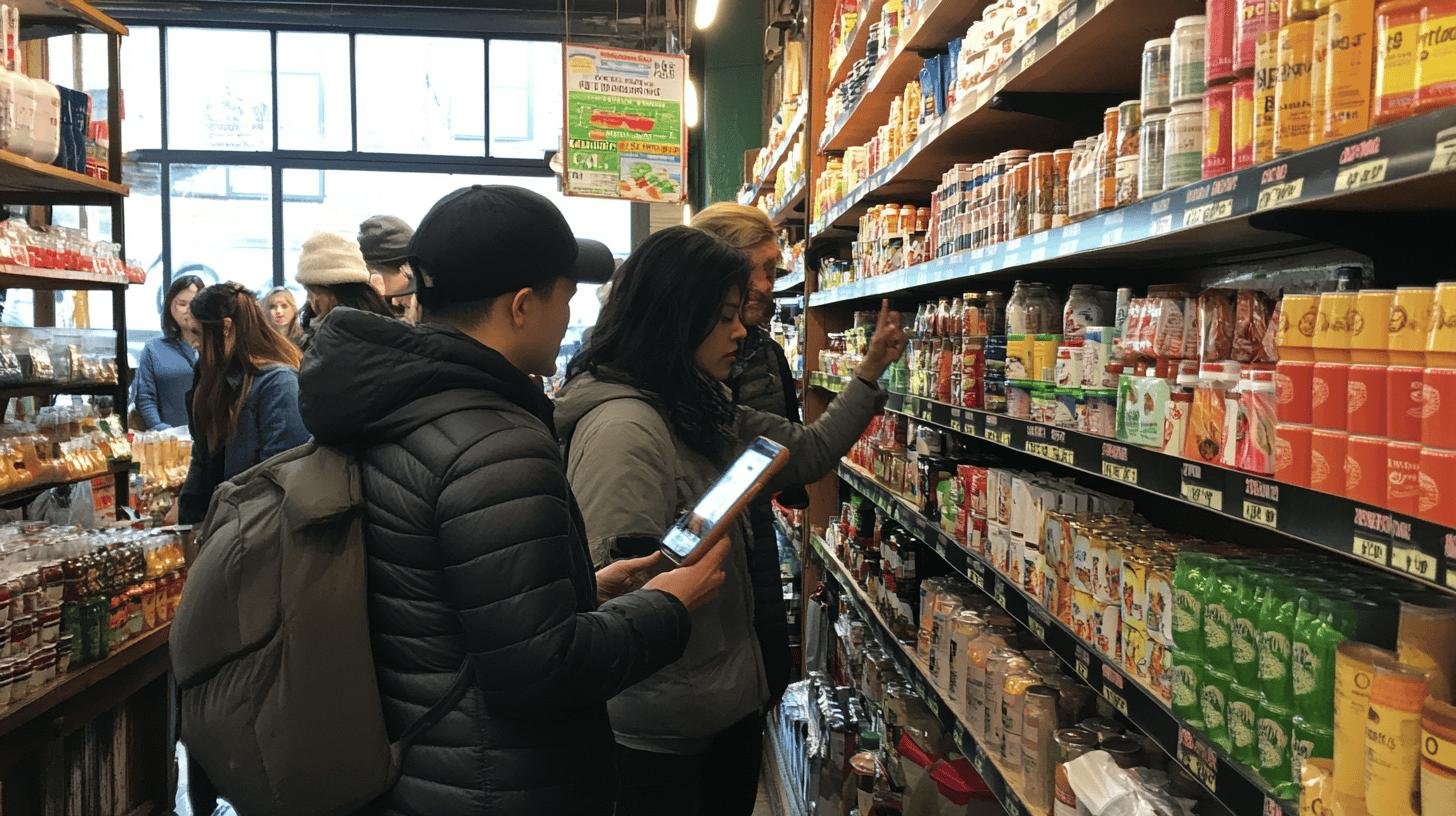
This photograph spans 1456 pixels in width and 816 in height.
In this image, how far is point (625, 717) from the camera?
7.16 ft

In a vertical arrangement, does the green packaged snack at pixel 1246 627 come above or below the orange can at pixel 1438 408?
below

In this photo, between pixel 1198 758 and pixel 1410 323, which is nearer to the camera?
pixel 1410 323

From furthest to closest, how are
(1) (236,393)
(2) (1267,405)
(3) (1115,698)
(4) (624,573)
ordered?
(1) (236,393)
(4) (624,573)
(3) (1115,698)
(2) (1267,405)

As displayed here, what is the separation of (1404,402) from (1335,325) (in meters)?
0.13

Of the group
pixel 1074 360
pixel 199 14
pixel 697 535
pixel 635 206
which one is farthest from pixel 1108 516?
pixel 199 14

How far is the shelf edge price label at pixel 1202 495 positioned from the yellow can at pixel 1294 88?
40 cm

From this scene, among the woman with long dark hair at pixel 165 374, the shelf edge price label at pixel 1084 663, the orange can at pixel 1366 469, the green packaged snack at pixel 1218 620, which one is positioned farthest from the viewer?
the woman with long dark hair at pixel 165 374

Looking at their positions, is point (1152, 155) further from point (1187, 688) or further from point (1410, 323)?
point (1187, 688)

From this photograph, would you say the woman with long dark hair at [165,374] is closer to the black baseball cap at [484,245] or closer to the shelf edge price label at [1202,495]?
the black baseball cap at [484,245]

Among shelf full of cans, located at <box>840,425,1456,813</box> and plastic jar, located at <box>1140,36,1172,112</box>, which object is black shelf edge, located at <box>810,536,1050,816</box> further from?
plastic jar, located at <box>1140,36,1172,112</box>

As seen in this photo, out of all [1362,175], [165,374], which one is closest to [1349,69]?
[1362,175]

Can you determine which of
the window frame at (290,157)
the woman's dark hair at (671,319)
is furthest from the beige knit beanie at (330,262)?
the window frame at (290,157)

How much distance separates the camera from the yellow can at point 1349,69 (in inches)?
43.5

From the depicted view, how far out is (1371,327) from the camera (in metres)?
1.09
